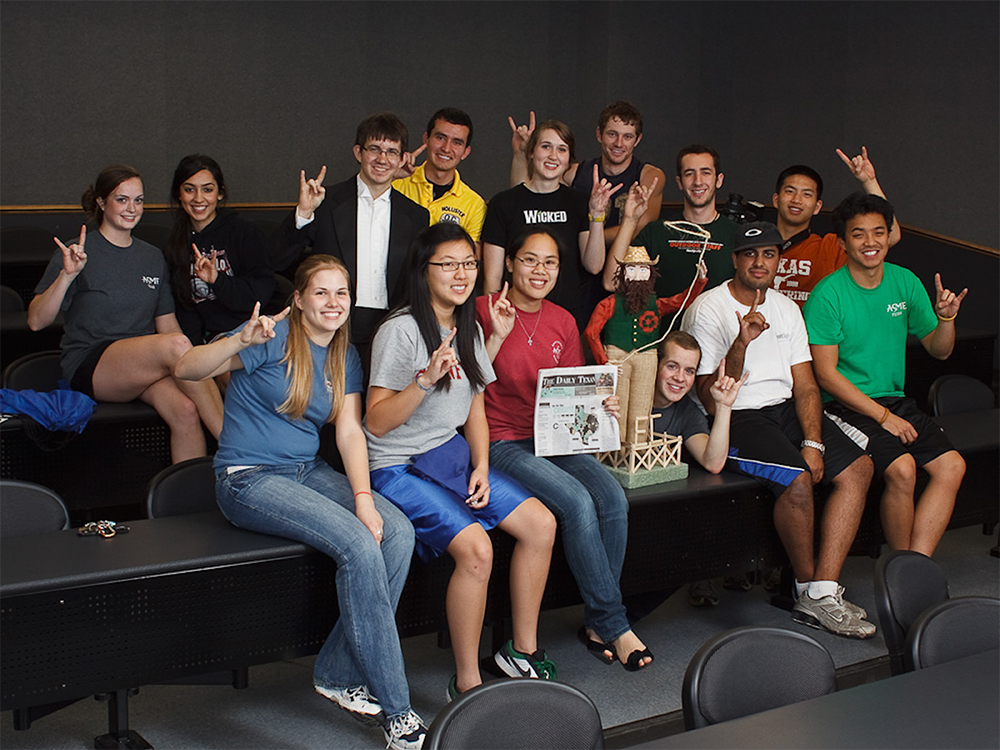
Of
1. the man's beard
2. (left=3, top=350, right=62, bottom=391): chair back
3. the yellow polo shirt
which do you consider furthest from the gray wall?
the man's beard

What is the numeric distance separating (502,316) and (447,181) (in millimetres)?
1342

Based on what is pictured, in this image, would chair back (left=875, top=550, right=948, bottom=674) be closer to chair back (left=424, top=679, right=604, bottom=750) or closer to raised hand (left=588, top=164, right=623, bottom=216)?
chair back (left=424, top=679, right=604, bottom=750)

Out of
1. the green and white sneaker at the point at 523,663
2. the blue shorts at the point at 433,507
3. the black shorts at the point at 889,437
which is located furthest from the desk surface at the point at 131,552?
the black shorts at the point at 889,437

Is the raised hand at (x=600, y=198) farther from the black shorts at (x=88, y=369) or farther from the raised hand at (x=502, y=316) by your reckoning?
the black shorts at (x=88, y=369)

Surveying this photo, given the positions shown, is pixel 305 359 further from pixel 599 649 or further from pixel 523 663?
pixel 599 649

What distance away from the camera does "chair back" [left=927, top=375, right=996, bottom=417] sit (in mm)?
4996

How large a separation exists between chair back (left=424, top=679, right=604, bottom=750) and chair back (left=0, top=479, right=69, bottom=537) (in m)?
1.69

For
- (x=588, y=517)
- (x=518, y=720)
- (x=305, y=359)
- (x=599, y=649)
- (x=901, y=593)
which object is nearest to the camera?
(x=518, y=720)

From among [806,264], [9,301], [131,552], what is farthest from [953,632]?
[9,301]

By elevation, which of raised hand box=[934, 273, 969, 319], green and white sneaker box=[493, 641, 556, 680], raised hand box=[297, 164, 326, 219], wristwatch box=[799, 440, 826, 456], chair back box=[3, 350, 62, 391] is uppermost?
raised hand box=[297, 164, 326, 219]

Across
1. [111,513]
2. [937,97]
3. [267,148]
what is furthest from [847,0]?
[111,513]

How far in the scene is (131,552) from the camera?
115 inches

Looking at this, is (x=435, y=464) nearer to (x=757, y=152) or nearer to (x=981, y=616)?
(x=981, y=616)

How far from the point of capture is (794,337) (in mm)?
4172
